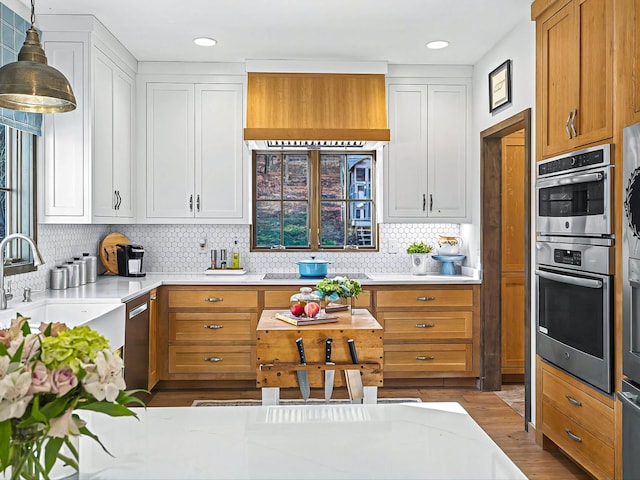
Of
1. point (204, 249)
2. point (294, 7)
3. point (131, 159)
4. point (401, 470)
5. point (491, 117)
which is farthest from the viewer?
point (204, 249)

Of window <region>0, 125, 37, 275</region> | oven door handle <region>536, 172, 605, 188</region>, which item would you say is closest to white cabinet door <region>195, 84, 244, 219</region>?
window <region>0, 125, 37, 275</region>

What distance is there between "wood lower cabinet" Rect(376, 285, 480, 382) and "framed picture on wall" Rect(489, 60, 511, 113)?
1486mm

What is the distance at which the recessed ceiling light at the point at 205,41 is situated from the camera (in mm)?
4426

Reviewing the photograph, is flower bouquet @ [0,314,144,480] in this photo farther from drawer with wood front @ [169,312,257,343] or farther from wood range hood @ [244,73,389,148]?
wood range hood @ [244,73,389,148]

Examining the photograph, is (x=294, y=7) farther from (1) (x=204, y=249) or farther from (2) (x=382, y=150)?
(1) (x=204, y=249)

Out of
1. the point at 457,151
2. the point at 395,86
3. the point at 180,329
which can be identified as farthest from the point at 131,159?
the point at 457,151

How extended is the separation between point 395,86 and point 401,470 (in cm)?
430

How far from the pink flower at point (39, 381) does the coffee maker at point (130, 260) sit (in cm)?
405

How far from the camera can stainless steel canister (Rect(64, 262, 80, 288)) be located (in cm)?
412

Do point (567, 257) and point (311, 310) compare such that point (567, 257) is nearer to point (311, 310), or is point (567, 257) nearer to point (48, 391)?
point (311, 310)

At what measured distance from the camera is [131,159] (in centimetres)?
490

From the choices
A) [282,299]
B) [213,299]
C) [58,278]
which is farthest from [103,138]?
[282,299]

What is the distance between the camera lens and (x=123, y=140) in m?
4.68

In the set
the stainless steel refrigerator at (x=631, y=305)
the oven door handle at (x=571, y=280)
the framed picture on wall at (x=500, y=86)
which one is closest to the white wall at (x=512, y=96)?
the framed picture on wall at (x=500, y=86)
